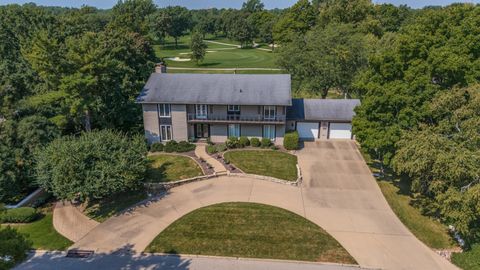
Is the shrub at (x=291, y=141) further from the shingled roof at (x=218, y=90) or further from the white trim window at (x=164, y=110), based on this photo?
the white trim window at (x=164, y=110)

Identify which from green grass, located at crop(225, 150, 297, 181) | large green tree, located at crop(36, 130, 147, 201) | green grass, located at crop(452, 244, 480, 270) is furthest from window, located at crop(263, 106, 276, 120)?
green grass, located at crop(452, 244, 480, 270)

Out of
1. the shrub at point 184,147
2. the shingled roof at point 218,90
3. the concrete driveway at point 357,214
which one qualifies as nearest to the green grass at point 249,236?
the concrete driveway at point 357,214

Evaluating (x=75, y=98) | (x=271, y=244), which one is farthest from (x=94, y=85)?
(x=271, y=244)

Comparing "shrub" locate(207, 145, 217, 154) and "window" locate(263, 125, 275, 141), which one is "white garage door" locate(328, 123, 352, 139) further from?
"shrub" locate(207, 145, 217, 154)

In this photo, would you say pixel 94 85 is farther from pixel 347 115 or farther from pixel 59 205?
pixel 347 115

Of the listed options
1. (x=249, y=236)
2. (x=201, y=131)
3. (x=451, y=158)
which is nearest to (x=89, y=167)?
(x=249, y=236)

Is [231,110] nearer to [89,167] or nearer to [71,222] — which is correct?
[89,167]
